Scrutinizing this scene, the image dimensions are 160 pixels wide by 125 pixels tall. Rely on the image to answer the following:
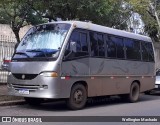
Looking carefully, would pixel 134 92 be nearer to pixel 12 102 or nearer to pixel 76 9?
pixel 76 9

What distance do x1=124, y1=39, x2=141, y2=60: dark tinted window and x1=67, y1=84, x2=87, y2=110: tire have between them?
366 cm

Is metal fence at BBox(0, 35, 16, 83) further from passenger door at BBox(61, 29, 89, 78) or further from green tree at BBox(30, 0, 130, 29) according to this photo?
passenger door at BBox(61, 29, 89, 78)

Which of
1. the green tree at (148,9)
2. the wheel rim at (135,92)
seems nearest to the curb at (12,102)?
the wheel rim at (135,92)

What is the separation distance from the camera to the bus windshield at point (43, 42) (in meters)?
12.3

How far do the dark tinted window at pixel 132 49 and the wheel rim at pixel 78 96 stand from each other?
12.4 feet

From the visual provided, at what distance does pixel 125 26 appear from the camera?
1221 inches

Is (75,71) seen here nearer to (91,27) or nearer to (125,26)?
(91,27)

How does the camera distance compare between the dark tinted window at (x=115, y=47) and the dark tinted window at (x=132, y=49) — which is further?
the dark tinted window at (x=132, y=49)

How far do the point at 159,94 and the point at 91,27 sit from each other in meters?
8.67

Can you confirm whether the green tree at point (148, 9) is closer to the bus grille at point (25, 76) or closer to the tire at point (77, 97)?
the tire at point (77, 97)

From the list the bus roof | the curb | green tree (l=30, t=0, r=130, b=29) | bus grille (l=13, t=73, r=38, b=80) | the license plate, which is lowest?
the curb

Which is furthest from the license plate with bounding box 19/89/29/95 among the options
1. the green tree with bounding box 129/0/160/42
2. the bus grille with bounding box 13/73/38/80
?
the green tree with bounding box 129/0/160/42

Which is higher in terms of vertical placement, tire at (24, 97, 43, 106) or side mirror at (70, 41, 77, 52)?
side mirror at (70, 41, 77, 52)

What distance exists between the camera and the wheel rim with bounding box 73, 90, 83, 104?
12756 millimetres
